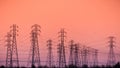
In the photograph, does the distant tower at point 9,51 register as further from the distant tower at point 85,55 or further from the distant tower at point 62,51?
the distant tower at point 85,55

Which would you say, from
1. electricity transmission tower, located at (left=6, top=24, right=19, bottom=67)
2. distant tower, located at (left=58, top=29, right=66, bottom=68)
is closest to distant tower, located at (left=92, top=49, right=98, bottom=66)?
distant tower, located at (left=58, top=29, right=66, bottom=68)

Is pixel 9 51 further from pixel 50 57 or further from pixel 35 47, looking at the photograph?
pixel 50 57

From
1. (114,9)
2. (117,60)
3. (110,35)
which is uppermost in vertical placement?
(114,9)

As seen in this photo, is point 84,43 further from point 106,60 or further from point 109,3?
point 109,3

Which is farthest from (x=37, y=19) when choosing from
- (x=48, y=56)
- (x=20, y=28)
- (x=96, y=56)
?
(x=96, y=56)

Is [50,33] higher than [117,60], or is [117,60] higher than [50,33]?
[50,33]

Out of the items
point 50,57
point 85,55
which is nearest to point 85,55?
point 85,55
